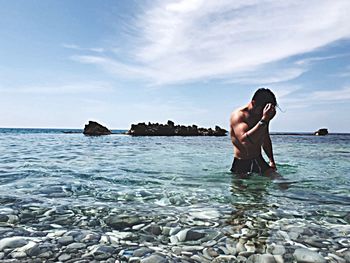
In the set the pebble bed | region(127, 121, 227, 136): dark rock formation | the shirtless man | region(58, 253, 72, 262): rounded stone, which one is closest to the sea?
the pebble bed

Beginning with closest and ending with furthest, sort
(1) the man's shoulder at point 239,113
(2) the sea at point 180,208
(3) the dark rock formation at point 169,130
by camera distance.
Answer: (2) the sea at point 180,208
(1) the man's shoulder at point 239,113
(3) the dark rock formation at point 169,130

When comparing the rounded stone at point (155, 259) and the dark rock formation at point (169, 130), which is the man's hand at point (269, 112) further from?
the dark rock formation at point (169, 130)

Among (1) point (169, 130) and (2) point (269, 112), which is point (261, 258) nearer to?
(2) point (269, 112)

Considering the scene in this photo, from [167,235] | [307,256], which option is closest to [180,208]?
[167,235]

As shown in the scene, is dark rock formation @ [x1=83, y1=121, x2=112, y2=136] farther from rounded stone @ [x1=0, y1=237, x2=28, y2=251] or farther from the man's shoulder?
rounded stone @ [x1=0, y1=237, x2=28, y2=251]

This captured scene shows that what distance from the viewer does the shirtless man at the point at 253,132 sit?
708cm

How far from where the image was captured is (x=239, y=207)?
5164mm

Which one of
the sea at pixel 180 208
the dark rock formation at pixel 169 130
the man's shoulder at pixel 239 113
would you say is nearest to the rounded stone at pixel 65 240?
the sea at pixel 180 208

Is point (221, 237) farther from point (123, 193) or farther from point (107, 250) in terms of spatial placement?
point (123, 193)

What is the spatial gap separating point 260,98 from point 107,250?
5531 mm

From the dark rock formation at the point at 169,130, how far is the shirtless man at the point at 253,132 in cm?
6249

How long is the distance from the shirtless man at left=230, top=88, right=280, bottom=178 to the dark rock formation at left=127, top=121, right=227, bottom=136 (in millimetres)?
62494

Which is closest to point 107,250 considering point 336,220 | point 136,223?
point 136,223

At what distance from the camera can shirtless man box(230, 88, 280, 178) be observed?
23.2ft
